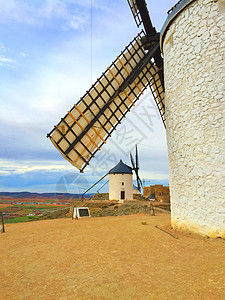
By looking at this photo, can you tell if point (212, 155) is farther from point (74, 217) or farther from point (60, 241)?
point (74, 217)

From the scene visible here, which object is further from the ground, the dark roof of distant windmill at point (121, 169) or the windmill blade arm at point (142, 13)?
the windmill blade arm at point (142, 13)

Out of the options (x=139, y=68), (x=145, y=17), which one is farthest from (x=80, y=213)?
(x=145, y=17)

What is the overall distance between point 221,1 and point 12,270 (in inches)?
333

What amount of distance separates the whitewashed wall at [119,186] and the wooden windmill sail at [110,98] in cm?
1512

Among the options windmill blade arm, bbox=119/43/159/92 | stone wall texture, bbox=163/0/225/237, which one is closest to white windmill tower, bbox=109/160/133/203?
windmill blade arm, bbox=119/43/159/92

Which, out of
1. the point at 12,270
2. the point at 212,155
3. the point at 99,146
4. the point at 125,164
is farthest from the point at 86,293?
the point at 125,164

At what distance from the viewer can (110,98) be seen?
490 inches

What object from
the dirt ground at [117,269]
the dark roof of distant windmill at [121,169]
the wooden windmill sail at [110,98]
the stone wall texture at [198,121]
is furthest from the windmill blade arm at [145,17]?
the dark roof of distant windmill at [121,169]

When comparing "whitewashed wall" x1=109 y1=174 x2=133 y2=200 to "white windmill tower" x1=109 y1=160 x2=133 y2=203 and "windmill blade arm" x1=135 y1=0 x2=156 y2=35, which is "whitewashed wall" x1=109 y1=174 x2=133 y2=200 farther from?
"windmill blade arm" x1=135 y1=0 x2=156 y2=35

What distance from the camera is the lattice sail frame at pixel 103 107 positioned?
10.8 m

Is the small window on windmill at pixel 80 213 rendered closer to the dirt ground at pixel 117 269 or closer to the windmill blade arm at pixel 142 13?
the dirt ground at pixel 117 269

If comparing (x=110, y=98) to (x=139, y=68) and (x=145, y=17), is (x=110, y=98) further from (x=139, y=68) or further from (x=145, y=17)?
(x=145, y=17)

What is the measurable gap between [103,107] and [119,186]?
57.7ft

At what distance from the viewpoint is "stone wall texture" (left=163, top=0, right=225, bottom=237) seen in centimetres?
544
